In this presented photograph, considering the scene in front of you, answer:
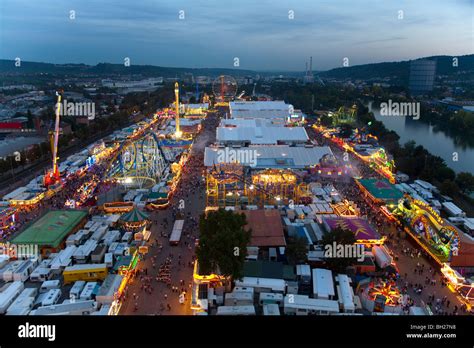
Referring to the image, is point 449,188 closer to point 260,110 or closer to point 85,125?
point 260,110

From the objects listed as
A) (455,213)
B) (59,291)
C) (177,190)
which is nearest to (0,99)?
(177,190)

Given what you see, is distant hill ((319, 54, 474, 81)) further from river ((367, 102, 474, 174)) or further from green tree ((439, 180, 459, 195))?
green tree ((439, 180, 459, 195))

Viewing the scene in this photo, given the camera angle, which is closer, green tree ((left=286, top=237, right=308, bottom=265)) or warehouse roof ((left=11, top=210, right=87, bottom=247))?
green tree ((left=286, top=237, right=308, bottom=265))

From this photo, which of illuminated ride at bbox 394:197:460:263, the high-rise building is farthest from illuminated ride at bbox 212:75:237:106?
illuminated ride at bbox 394:197:460:263

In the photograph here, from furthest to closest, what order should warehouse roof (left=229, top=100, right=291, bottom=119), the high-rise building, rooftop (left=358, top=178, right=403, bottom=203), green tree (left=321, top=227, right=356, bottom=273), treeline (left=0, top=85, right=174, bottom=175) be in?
1. the high-rise building
2. warehouse roof (left=229, top=100, right=291, bottom=119)
3. treeline (left=0, top=85, right=174, bottom=175)
4. rooftop (left=358, top=178, right=403, bottom=203)
5. green tree (left=321, top=227, right=356, bottom=273)

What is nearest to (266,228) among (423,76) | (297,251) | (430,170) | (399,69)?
(297,251)

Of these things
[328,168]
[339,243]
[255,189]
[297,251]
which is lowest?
[297,251]

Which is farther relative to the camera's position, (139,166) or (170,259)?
(139,166)
